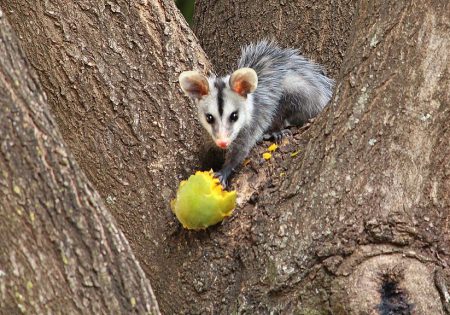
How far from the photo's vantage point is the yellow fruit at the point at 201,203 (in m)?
3.00

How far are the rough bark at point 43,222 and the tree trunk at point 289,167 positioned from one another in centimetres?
75

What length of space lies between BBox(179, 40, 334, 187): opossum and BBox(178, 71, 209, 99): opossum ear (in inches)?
0.6

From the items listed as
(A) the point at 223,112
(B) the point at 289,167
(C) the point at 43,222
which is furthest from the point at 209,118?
(C) the point at 43,222

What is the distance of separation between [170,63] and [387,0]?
0.93m

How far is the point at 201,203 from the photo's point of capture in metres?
3.00

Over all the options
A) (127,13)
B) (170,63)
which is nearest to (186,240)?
(170,63)

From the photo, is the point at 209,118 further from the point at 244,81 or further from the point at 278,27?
the point at 278,27

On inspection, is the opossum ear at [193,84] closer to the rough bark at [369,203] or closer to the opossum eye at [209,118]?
the opossum eye at [209,118]

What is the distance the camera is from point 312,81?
410cm

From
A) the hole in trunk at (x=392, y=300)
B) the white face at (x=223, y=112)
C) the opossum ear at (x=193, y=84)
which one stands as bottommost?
the white face at (x=223, y=112)

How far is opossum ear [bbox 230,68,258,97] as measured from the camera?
3.71 meters

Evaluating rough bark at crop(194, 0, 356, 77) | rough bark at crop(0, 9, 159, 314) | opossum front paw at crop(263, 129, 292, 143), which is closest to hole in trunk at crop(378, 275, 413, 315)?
rough bark at crop(0, 9, 159, 314)

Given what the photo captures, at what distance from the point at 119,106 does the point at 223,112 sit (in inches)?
29.1

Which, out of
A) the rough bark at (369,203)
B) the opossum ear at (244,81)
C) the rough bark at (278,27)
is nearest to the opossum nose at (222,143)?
the opossum ear at (244,81)
